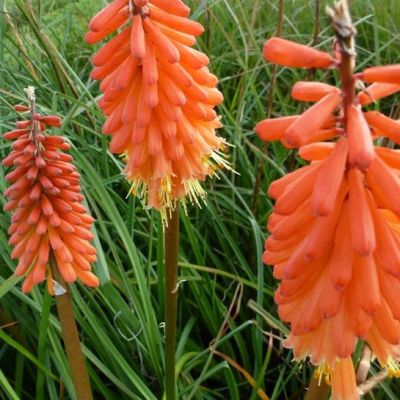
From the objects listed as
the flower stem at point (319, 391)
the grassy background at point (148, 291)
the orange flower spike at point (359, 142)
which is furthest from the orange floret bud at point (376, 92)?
the grassy background at point (148, 291)

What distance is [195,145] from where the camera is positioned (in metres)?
2.79

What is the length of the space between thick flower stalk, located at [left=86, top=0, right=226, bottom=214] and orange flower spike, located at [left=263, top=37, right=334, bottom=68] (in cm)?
79

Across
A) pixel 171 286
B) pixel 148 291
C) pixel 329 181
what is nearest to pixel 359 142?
pixel 329 181

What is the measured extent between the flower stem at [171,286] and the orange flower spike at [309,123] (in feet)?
3.22

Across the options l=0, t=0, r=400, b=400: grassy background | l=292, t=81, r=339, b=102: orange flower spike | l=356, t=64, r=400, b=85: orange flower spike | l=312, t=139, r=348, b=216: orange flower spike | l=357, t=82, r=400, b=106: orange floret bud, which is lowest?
l=0, t=0, r=400, b=400: grassy background

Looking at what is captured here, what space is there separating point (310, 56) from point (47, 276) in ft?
5.07

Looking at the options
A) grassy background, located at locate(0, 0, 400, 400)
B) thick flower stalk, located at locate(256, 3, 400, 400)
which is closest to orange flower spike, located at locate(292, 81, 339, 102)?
thick flower stalk, located at locate(256, 3, 400, 400)

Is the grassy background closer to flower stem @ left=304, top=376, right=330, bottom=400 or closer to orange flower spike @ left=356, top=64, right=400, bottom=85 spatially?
flower stem @ left=304, top=376, right=330, bottom=400

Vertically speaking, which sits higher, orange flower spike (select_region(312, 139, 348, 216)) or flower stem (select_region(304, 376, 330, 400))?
orange flower spike (select_region(312, 139, 348, 216))

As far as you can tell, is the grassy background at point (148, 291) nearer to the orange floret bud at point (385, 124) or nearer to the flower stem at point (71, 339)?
the flower stem at point (71, 339)

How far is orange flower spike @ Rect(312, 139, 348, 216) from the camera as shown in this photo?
1.72 metres

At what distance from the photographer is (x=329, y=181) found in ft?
5.72

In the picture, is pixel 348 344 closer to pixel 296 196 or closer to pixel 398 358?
pixel 398 358

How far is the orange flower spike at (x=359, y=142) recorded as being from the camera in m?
1.67
